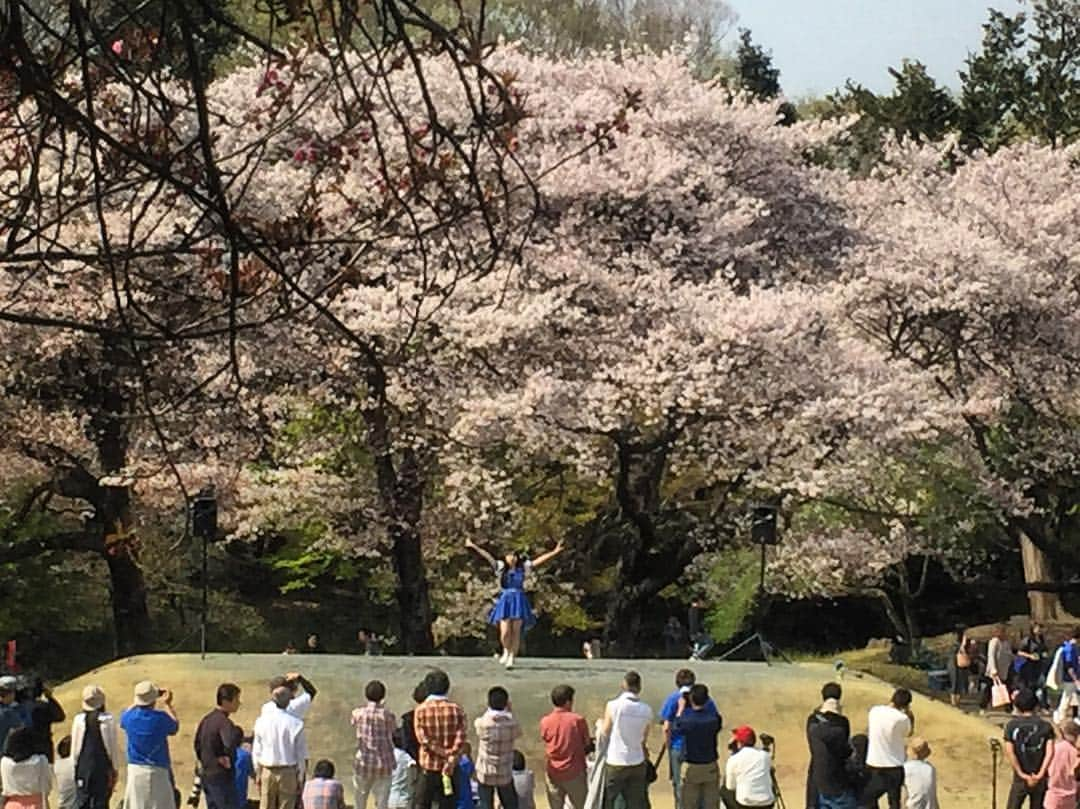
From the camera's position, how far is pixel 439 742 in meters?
11.6

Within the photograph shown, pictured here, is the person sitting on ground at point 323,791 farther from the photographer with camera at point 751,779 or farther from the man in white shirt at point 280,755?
the photographer with camera at point 751,779

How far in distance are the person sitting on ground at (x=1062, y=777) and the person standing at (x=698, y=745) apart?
224 centimetres

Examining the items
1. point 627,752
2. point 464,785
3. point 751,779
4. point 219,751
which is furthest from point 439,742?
point 751,779

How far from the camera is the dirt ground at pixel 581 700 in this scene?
1641 cm

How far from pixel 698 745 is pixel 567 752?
Result: 0.91 meters

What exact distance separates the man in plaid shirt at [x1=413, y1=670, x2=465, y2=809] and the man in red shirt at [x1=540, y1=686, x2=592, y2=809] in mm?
Result: 760

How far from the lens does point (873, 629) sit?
108 ft

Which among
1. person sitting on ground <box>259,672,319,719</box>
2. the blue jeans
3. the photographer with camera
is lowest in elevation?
the blue jeans

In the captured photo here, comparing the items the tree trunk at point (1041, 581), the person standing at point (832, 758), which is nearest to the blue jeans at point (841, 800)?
the person standing at point (832, 758)

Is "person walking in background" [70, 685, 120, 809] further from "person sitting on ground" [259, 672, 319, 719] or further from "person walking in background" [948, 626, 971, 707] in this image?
"person walking in background" [948, 626, 971, 707]

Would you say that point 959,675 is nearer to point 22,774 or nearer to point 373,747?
point 373,747

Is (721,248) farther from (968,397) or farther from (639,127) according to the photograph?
(968,397)

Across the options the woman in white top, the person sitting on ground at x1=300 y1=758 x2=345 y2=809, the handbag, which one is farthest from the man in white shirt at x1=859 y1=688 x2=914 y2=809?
the handbag

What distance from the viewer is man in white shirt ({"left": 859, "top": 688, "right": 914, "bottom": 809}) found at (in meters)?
11.8
